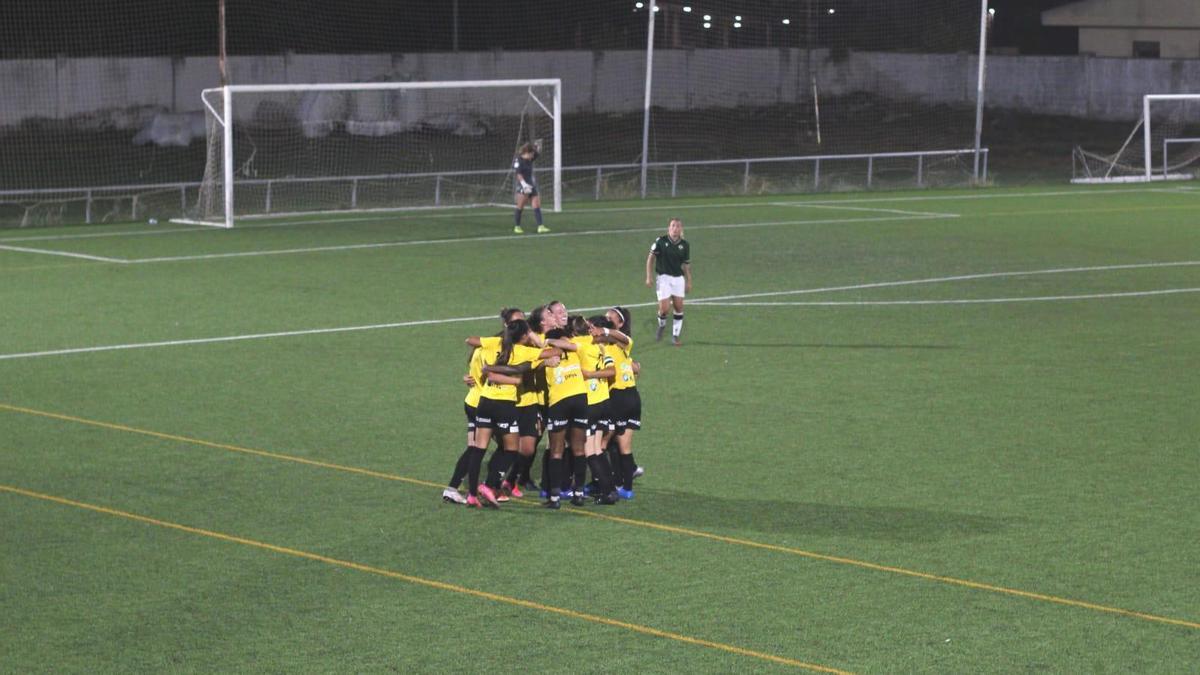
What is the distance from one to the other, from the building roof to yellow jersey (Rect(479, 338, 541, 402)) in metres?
71.3

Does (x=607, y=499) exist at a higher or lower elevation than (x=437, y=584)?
higher

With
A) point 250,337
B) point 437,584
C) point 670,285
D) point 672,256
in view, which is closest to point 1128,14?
point 672,256

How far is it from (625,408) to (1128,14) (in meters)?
72.2

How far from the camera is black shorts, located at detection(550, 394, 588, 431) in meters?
14.0

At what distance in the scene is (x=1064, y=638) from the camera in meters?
10.8

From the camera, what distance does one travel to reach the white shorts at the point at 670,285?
23.2m

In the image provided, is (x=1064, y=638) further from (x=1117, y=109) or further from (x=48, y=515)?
(x=1117, y=109)

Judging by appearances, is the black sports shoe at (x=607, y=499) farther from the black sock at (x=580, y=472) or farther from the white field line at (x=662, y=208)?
the white field line at (x=662, y=208)

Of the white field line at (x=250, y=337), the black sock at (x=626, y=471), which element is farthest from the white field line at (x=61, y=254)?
the black sock at (x=626, y=471)

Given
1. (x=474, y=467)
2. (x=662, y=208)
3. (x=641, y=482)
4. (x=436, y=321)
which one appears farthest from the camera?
(x=662, y=208)

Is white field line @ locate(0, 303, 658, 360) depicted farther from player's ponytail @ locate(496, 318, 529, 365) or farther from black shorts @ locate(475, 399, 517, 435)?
player's ponytail @ locate(496, 318, 529, 365)

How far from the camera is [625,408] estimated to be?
1435 centimetres

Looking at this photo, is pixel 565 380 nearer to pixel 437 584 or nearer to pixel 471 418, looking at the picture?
pixel 471 418

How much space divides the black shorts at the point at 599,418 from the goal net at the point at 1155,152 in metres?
42.5
